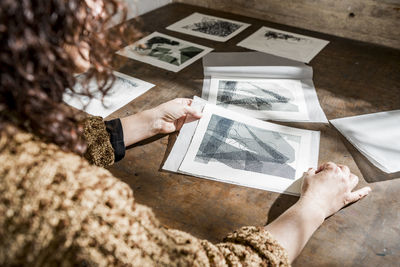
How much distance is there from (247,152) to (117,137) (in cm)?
39

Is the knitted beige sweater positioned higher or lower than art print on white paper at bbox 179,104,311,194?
higher

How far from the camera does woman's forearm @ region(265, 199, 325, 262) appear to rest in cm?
74

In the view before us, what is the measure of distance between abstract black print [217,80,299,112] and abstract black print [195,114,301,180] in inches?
5.6

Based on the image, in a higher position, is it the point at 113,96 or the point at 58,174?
the point at 58,174

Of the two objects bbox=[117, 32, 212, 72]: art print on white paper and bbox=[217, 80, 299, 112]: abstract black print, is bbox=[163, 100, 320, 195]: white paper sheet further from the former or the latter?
bbox=[117, 32, 212, 72]: art print on white paper

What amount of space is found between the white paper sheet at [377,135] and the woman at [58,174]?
21.4 inches

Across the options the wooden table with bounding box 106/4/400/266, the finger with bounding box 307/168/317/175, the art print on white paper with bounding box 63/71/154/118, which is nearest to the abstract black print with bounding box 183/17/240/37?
the wooden table with bounding box 106/4/400/266

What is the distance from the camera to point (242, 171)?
0.95m

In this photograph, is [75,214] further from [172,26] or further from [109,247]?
[172,26]

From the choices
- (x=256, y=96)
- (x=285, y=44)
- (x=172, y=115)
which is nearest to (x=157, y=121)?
(x=172, y=115)

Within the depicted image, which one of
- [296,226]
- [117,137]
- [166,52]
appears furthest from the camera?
[166,52]

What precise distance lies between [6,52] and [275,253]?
0.60 metres

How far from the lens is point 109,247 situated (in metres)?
0.51

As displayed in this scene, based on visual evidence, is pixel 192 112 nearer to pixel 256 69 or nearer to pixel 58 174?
pixel 256 69
